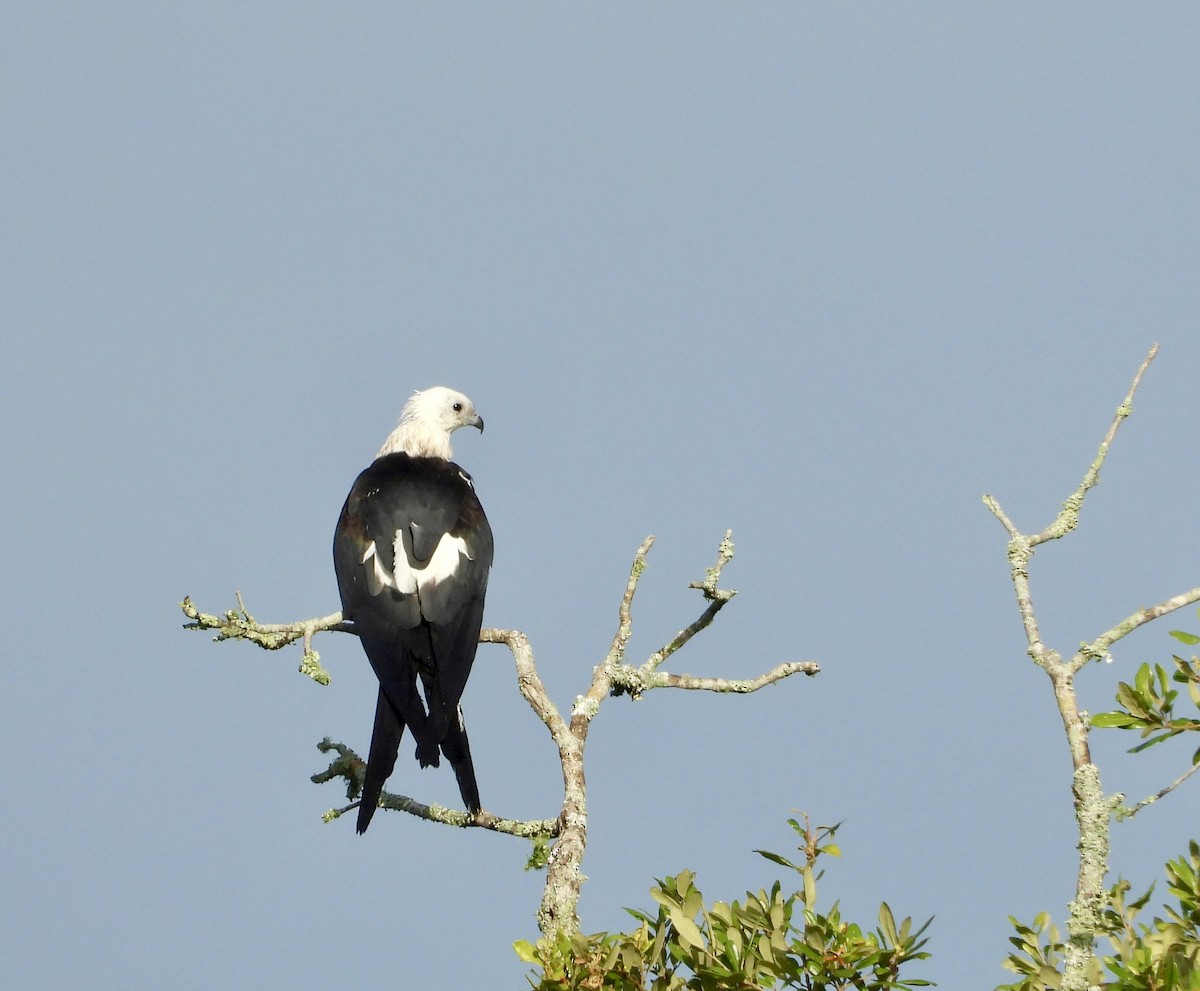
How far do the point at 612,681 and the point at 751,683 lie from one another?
0.59 m

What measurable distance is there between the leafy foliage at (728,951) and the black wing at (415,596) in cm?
159

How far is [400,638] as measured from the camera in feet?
20.6

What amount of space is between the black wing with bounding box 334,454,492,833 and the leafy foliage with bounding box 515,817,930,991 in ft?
5.22

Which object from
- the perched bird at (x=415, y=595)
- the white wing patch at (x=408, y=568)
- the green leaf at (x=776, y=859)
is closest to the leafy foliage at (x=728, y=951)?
the green leaf at (x=776, y=859)

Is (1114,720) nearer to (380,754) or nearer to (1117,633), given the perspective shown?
(1117,633)

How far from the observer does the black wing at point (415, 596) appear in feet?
19.4

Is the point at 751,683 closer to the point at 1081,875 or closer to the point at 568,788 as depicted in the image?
the point at 568,788

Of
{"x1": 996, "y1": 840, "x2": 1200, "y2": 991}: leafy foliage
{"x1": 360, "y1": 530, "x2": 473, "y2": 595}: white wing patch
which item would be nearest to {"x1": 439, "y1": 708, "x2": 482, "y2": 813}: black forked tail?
{"x1": 360, "y1": 530, "x2": 473, "y2": 595}: white wing patch

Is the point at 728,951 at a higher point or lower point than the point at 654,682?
lower

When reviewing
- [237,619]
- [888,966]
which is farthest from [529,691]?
[888,966]

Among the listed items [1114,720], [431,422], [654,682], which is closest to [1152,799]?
[1114,720]

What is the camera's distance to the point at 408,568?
21.6 feet

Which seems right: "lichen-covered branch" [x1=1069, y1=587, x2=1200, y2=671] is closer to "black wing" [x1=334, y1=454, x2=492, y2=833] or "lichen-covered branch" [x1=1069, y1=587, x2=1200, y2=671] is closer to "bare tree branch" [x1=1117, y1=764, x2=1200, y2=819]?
"bare tree branch" [x1=1117, y1=764, x2=1200, y2=819]

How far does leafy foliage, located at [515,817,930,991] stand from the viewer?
3.79m
